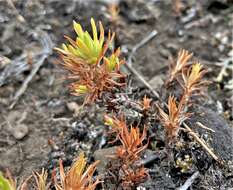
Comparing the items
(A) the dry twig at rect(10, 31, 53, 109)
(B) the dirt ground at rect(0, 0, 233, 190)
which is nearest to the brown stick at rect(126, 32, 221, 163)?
(B) the dirt ground at rect(0, 0, 233, 190)

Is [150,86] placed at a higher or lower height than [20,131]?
lower

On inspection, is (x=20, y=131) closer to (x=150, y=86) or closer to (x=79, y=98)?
(x=79, y=98)

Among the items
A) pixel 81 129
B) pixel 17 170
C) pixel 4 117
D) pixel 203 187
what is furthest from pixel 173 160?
pixel 4 117

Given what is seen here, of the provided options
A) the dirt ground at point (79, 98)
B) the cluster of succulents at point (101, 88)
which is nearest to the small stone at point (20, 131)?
the dirt ground at point (79, 98)

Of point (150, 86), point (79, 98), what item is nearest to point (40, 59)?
point (79, 98)

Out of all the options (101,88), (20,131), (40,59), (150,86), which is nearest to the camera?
(101,88)

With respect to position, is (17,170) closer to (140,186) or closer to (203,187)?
(140,186)

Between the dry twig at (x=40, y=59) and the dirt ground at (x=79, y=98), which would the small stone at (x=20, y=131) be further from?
the dry twig at (x=40, y=59)

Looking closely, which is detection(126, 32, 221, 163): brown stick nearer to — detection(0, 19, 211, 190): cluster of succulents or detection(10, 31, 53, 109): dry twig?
detection(0, 19, 211, 190): cluster of succulents
